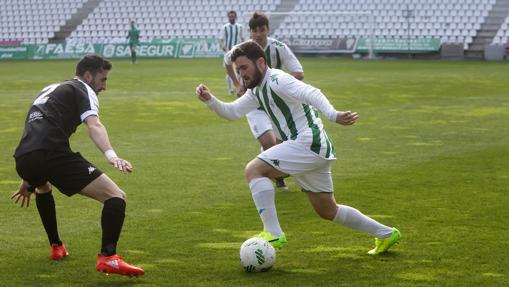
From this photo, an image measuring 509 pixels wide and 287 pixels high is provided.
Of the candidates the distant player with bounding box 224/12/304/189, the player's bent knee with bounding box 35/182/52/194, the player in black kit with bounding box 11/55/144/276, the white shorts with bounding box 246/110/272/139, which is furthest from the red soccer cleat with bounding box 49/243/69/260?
the white shorts with bounding box 246/110/272/139

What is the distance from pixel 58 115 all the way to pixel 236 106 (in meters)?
1.63

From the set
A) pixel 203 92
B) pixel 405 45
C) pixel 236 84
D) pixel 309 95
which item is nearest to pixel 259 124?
pixel 236 84

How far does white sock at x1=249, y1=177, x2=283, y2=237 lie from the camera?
732 cm

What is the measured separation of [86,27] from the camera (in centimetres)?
5431

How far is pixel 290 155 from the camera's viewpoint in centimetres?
733

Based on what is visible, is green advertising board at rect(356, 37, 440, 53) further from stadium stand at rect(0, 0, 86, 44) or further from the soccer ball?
the soccer ball

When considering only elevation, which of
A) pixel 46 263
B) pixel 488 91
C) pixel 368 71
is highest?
pixel 46 263

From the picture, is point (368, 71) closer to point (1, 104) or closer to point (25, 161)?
point (1, 104)

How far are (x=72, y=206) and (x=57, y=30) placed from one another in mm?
46323

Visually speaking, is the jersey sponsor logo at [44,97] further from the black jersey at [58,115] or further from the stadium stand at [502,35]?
the stadium stand at [502,35]

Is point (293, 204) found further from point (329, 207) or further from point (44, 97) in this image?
point (44, 97)

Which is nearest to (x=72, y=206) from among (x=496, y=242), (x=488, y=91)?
(x=496, y=242)

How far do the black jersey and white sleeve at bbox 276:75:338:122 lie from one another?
4.89 feet

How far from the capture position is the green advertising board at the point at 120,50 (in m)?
48.7
